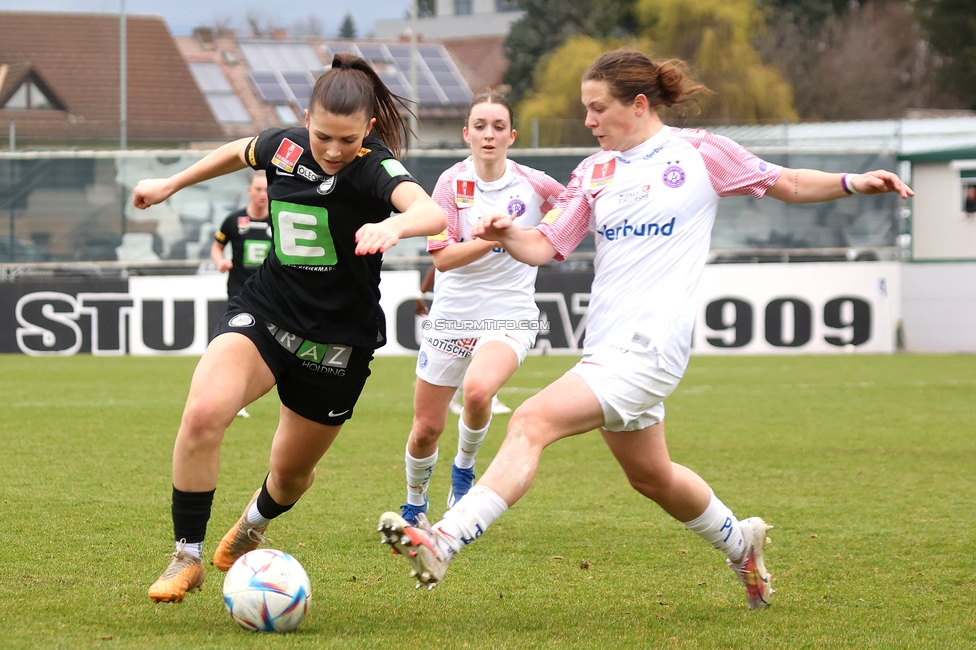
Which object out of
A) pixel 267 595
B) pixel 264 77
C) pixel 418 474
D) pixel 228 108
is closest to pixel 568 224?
pixel 267 595

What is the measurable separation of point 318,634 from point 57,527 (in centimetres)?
246

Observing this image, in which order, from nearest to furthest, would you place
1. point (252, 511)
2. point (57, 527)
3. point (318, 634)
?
point (318, 634)
point (252, 511)
point (57, 527)

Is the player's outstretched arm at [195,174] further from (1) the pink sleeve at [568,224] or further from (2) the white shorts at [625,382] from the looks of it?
(2) the white shorts at [625,382]

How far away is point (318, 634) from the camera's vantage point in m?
4.47

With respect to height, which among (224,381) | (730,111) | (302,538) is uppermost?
(730,111)

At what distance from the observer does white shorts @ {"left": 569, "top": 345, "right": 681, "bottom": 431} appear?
14.5ft

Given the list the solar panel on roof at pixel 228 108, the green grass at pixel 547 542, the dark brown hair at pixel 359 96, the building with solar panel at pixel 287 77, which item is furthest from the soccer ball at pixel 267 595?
the solar panel on roof at pixel 228 108

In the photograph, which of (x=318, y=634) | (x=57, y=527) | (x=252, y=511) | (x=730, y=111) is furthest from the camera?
(x=730, y=111)

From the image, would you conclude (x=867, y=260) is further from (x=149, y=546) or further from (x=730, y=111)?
(x=730, y=111)

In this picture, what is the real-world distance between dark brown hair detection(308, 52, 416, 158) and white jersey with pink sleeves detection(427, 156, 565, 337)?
1881mm

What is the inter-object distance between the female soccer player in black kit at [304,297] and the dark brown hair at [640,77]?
841mm

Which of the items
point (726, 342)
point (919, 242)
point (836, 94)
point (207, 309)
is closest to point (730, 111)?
point (836, 94)

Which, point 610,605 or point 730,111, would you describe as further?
point 730,111

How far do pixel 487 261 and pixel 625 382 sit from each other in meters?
2.92
